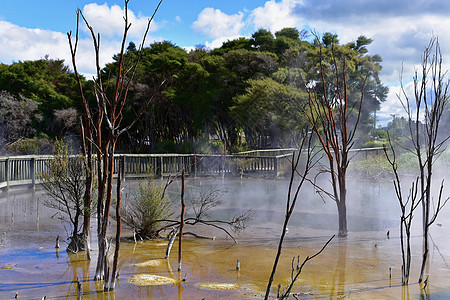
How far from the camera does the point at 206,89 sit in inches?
1214

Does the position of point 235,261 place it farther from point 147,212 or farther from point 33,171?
point 33,171

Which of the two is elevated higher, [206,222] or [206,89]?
[206,89]

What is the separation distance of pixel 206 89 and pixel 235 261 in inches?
979

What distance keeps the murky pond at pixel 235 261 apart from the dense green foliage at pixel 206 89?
17260 millimetres

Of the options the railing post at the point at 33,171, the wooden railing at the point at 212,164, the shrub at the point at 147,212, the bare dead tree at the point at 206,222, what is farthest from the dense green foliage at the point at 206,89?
the shrub at the point at 147,212

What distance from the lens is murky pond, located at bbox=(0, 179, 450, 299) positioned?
5.21 meters

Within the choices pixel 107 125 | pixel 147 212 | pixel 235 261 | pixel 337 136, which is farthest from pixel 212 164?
pixel 107 125

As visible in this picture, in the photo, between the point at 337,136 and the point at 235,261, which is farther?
the point at 337,136

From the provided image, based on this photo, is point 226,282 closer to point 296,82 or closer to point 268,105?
point 268,105

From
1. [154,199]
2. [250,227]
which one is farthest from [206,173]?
[154,199]

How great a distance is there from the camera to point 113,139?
449 centimetres

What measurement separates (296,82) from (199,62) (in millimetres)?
7404

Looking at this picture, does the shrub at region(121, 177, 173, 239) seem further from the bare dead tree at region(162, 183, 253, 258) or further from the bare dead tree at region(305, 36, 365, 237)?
the bare dead tree at region(305, 36, 365, 237)

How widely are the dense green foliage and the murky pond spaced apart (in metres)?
17.3
